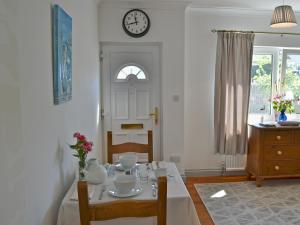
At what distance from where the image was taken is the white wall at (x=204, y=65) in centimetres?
418

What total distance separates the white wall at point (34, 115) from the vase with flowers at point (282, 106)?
288cm

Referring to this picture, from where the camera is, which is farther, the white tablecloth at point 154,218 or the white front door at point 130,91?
the white front door at point 130,91

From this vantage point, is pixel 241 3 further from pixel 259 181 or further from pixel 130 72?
pixel 259 181

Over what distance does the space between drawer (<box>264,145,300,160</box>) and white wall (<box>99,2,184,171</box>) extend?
1184 millimetres

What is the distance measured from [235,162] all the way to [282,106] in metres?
1.08

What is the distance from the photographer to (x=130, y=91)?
161 inches

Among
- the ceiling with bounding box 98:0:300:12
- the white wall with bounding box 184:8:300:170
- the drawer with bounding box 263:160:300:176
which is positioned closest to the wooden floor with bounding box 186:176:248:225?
the white wall with bounding box 184:8:300:170

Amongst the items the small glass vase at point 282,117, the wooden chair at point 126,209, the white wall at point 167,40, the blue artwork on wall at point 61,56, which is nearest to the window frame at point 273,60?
the small glass vase at point 282,117

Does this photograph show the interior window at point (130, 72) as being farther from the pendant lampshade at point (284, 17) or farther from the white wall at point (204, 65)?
Answer: the pendant lampshade at point (284, 17)

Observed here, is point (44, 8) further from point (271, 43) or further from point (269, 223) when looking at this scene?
point (271, 43)

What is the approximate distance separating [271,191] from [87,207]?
3.22 meters

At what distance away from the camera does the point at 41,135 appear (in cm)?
156

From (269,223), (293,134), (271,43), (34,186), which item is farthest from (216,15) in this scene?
(34,186)

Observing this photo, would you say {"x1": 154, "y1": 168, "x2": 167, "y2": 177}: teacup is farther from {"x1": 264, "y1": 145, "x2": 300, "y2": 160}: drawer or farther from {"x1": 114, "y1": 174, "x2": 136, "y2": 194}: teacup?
{"x1": 264, "y1": 145, "x2": 300, "y2": 160}: drawer
